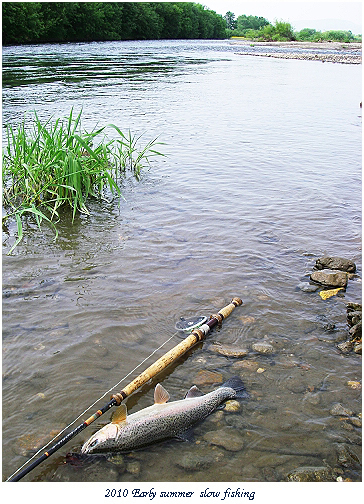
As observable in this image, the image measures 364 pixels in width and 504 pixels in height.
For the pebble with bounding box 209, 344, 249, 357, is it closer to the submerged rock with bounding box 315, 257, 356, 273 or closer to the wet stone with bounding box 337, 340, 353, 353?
the wet stone with bounding box 337, 340, 353, 353

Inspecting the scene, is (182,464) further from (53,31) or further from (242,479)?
(53,31)

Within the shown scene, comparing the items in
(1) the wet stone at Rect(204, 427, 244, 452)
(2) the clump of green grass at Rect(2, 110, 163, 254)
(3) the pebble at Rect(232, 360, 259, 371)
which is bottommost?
(1) the wet stone at Rect(204, 427, 244, 452)

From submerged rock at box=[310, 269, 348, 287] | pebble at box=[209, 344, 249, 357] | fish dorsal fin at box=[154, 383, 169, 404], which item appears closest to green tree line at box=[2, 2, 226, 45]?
submerged rock at box=[310, 269, 348, 287]

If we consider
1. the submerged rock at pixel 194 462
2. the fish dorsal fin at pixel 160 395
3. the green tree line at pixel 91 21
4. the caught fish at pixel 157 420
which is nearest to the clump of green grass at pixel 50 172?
the fish dorsal fin at pixel 160 395

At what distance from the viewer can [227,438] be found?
10.9 feet

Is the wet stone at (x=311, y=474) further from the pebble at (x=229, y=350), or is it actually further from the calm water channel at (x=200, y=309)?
the pebble at (x=229, y=350)

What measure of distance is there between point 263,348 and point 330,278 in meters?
1.57

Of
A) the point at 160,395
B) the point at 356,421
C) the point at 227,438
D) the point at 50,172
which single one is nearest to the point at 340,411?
the point at 356,421

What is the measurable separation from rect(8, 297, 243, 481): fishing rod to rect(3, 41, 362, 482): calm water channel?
12 centimetres

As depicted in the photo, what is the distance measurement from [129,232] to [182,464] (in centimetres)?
396

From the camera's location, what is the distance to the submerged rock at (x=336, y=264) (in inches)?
222

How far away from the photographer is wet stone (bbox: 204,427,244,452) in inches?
128

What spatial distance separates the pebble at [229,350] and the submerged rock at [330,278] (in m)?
1.61

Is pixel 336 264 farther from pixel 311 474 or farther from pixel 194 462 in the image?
pixel 194 462
